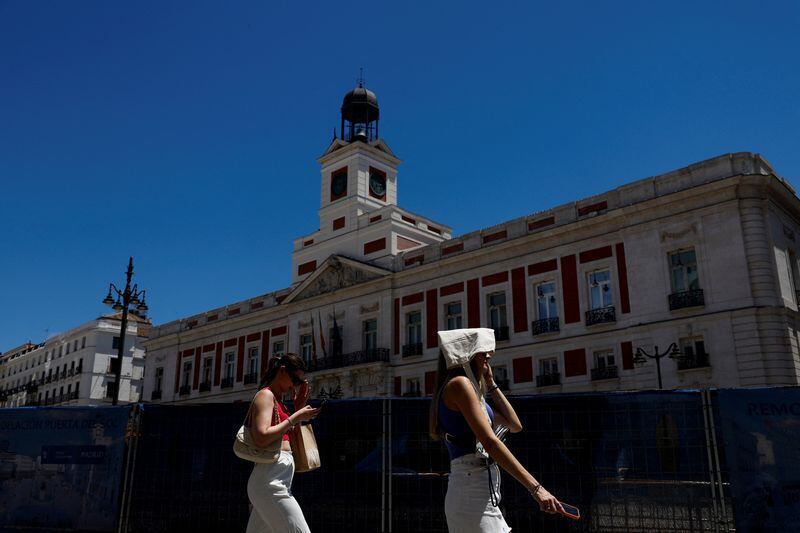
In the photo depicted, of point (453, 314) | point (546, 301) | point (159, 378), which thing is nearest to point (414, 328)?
point (453, 314)

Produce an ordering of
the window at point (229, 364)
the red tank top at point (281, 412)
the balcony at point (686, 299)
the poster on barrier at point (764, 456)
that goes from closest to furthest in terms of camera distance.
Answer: the red tank top at point (281, 412) < the poster on barrier at point (764, 456) < the balcony at point (686, 299) < the window at point (229, 364)

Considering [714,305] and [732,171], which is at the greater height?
[732,171]

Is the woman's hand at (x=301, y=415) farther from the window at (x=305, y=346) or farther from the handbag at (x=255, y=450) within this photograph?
the window at (x=305, y=346)

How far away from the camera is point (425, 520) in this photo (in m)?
7.04

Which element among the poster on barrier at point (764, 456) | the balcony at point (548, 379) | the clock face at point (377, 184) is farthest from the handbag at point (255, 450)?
the clock face at point (377, 184)

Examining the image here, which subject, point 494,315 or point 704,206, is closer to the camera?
point 704,206

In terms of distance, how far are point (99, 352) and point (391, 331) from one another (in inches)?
1446

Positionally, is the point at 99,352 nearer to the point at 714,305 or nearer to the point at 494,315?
the point at 494,315

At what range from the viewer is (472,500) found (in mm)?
3387

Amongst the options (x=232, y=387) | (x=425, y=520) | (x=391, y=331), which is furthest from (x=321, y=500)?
(x=232, y=387)

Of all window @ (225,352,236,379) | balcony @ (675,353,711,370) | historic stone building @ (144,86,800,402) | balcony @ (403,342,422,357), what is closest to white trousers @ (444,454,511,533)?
historic stone building @ (144,86,800,402)

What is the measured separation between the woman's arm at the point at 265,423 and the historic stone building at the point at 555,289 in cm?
2070

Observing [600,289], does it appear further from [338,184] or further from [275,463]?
[275,463]

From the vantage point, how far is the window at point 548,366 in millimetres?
26797
